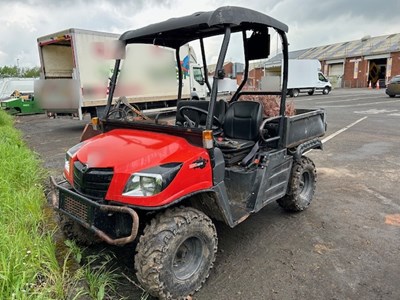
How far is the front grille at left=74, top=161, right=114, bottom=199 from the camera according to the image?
2.45 meters

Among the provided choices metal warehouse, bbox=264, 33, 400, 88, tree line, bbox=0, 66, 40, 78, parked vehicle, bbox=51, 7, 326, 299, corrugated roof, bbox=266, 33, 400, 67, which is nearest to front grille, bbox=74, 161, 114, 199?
parked vehicle, bbox=51, 7, 326, 299

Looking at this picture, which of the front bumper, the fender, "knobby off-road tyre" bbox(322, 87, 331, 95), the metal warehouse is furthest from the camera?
the metal warehouse

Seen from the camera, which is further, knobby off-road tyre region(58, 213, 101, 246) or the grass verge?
knobby off-road tyre region(58, 213, 101, 246)

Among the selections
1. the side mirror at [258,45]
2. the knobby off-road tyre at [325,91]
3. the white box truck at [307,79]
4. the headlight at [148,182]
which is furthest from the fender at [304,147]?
the knobby off-road tyre at [325,91]

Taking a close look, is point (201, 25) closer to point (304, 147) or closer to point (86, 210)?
point (86, 210)

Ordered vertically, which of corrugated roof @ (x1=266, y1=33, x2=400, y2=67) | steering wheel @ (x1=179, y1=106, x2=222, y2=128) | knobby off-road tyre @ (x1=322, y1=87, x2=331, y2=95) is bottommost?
knobby off-road tyre @ (x1=322, y1=87, x2=331, y2=95)

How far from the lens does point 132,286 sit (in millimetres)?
2744

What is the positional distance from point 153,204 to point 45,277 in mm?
969

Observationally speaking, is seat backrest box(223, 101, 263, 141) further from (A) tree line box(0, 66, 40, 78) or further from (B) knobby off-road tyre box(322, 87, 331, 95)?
(A) tree line box(0, 66, 40, 78)

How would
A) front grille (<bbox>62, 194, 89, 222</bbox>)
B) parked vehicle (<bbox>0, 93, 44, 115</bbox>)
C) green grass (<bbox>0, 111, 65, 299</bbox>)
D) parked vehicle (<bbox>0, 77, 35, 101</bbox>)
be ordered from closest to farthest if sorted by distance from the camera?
1. green grass (<bbox>0, 111, 65, 299</bbox>)
2. front grille (<bbox>62, 194, 89, 222</bbox>)
3. parked vehicle (<bbox>0, 93, 44, 115</bbox>)
4. parked vehicle (<bbox>0, 77, 35, 101</bbox>)

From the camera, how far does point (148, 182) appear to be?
2.36 m

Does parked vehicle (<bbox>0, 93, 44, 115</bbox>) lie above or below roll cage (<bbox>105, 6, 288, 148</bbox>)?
below

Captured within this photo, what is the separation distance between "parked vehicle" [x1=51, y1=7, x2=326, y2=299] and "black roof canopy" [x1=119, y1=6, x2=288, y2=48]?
11 millimetres

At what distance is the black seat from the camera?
11.2ft
